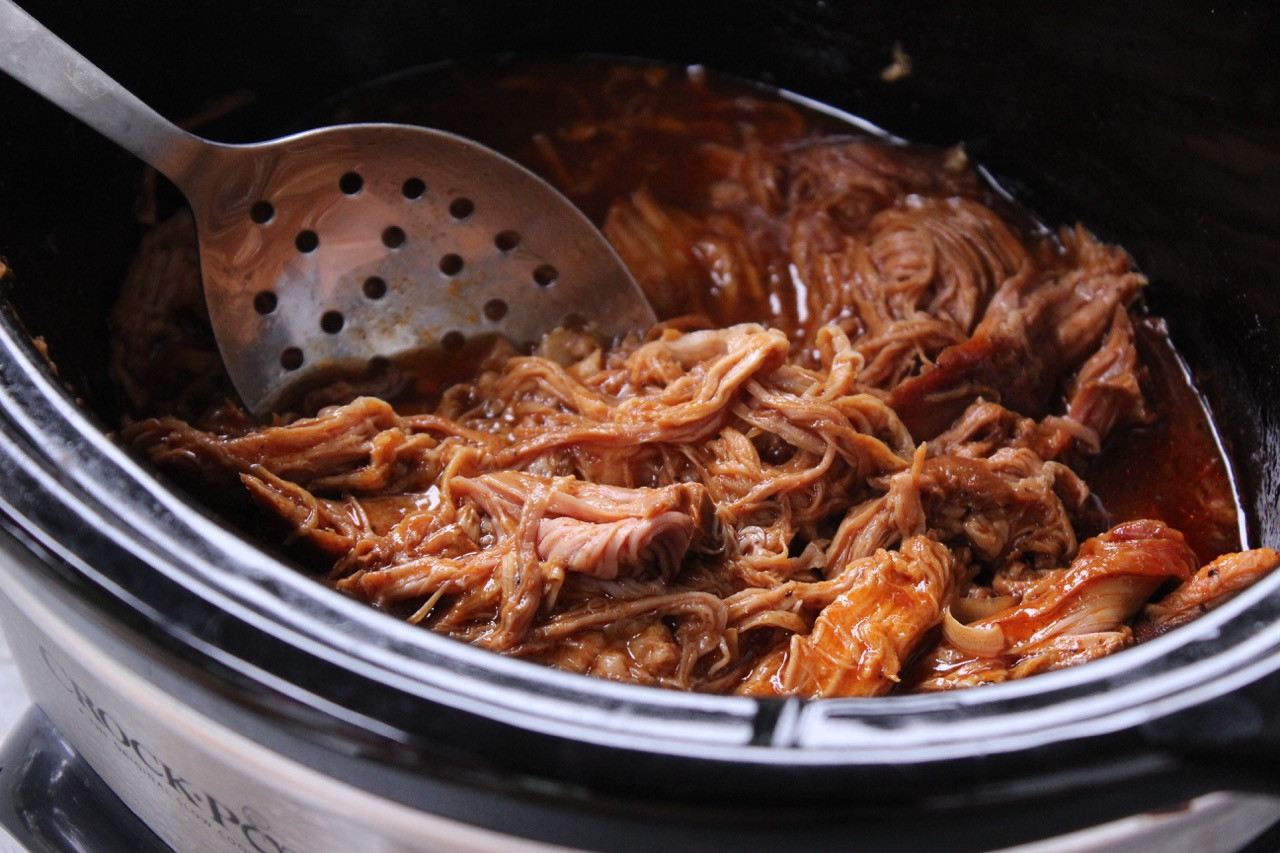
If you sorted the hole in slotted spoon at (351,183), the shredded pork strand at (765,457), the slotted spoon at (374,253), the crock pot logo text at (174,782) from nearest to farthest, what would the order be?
the crock pot logo text at (174,782), the shredded pork strand at (765,457), the slotted spoon at (374,253), the hole in slotted spoon at (351,183)

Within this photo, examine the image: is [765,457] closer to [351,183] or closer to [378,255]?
[378,255]

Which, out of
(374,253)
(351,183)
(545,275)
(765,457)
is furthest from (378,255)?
(765,457)

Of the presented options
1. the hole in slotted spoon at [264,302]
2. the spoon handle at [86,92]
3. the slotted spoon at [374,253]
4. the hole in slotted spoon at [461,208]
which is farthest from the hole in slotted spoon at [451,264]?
the spoon handle at [86,92]

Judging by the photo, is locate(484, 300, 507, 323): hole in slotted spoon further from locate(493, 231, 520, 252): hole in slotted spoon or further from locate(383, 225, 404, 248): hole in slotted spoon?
locate(383, 225, 404, 248): hole in slotted spoon

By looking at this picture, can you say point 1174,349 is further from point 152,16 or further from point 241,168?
point 152,16

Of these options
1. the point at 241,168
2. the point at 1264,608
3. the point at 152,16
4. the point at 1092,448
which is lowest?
the point at 1092,448

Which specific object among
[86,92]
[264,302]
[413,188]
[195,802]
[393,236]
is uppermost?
[86,92]

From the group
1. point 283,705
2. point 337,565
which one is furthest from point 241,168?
point 283,705

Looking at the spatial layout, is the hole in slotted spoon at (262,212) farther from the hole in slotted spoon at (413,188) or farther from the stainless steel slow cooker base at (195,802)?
the stainless steel slow cooker base at (195,802)
